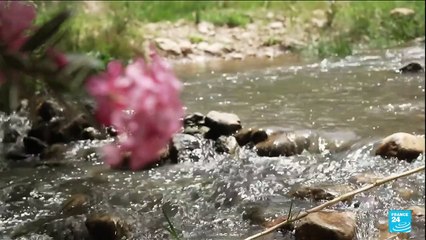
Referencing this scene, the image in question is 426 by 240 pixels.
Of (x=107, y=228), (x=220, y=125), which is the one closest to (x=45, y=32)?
(x=107, y=228)

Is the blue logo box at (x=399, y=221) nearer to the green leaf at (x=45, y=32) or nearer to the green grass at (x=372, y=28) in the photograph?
the green leaf at (x=45, y=32)

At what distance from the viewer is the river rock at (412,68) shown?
684cm

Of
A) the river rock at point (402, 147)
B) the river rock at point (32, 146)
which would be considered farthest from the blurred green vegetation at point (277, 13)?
the river rock at point (402, 147)

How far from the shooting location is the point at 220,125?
463cm

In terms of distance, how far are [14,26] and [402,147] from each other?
3308 millimetres

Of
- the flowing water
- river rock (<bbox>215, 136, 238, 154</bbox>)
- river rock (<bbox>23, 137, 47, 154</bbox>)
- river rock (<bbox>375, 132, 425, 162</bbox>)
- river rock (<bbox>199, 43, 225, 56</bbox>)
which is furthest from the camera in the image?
river rock (<bbox>199, 43, 225, 56</bbox>)

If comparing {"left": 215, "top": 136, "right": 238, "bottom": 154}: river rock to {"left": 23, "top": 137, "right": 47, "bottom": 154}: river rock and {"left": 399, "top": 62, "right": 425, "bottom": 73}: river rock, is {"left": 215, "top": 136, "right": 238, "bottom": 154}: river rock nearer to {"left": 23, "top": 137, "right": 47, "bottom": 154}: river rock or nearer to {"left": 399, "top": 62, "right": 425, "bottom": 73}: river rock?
{"left": 23, "top": 137, "right": 47, "bottom": 154}: river rock

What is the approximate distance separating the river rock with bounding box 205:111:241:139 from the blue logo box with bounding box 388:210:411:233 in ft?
6.03

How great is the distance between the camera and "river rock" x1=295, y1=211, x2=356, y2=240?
8.79 ft

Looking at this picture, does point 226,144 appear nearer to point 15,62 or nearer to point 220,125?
point 220,125

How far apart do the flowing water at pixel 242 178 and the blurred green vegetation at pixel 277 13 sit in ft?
6.70

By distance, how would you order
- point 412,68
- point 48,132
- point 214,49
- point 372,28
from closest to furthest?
point 48,132, point 412,68, point 372,28, point 214,49

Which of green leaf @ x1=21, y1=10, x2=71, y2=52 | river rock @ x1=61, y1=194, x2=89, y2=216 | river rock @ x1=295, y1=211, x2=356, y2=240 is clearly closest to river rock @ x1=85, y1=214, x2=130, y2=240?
river rock @ x1=61, y1=194, x2=89, y2=216

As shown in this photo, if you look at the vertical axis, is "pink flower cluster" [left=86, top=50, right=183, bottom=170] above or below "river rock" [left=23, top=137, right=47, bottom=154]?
above
